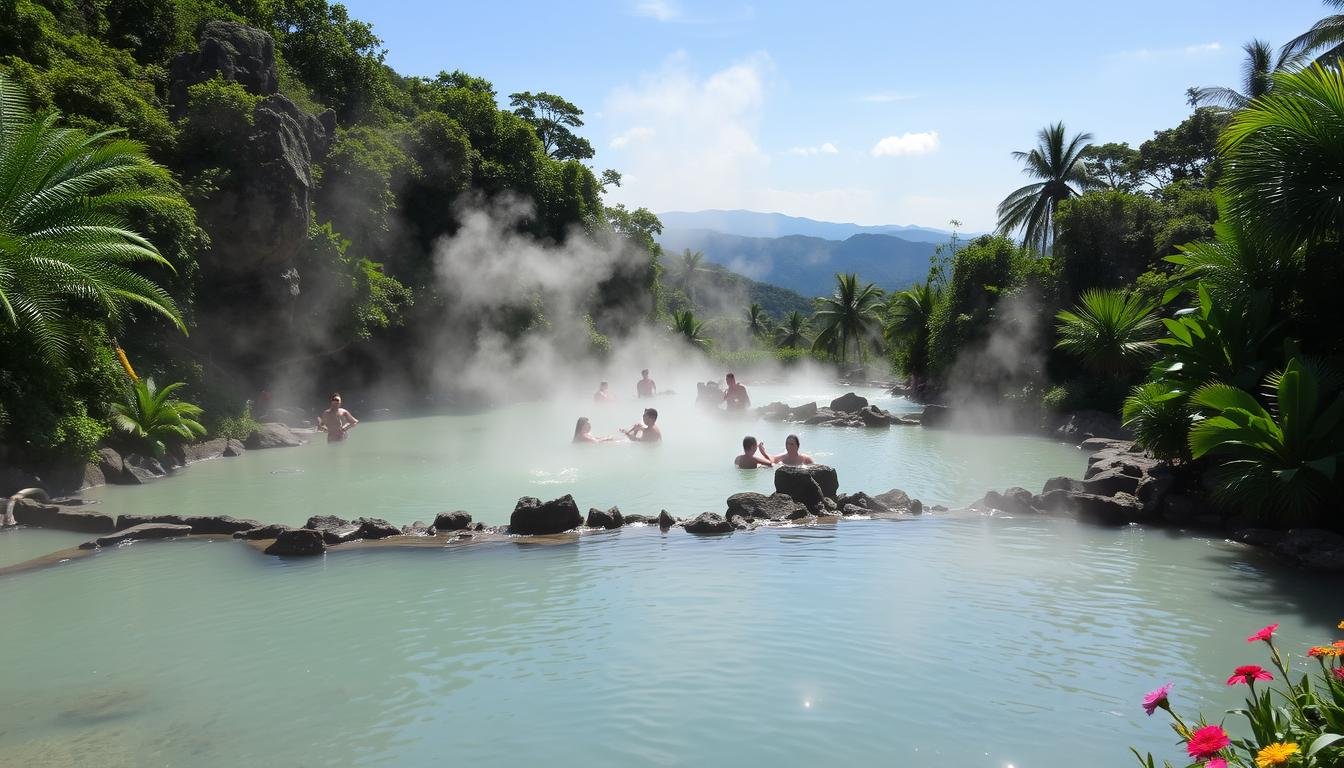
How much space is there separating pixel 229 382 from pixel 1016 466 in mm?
15309

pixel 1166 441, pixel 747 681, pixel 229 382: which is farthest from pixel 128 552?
pixel 1166 441

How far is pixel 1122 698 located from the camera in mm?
5301

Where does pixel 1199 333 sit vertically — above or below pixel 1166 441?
above

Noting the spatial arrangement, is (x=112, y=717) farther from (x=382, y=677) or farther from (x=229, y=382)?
(x=229, y=382)

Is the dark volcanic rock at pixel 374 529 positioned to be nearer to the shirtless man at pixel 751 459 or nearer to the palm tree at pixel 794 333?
the shirtless man at pixel 751 459

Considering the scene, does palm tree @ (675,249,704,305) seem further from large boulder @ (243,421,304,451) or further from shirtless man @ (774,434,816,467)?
shirtless man @ (774,434,816,467)

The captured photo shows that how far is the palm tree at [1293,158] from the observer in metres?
8.56

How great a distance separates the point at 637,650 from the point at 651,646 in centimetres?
12

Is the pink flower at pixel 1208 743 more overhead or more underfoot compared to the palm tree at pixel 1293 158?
more underfoot

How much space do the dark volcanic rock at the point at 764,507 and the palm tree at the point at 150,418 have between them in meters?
9.33

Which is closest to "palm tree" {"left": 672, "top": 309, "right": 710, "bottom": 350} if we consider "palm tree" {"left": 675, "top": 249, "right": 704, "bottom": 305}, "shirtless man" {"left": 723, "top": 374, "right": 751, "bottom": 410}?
"shirtless man" {"left": 723, "top": 374, "right": 751, "bottom": 410}

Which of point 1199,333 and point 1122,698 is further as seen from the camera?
point 1199,333

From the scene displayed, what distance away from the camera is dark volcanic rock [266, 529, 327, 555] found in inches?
337

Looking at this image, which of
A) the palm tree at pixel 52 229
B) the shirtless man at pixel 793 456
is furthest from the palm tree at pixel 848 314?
the palm tree at pixel 52 229
